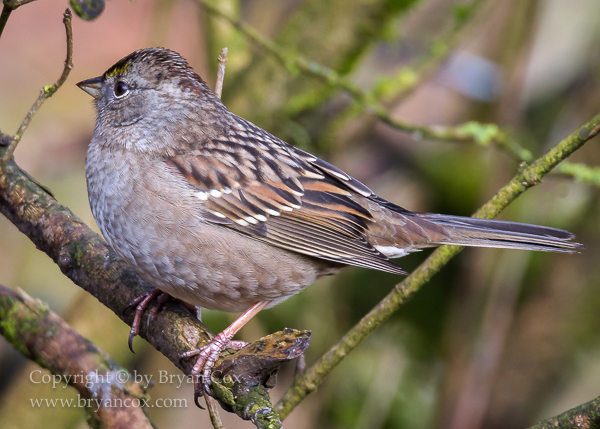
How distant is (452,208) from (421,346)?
102cm

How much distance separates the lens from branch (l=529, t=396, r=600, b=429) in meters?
1.85

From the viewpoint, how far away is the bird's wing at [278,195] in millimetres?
2805

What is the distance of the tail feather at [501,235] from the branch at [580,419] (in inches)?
42.2

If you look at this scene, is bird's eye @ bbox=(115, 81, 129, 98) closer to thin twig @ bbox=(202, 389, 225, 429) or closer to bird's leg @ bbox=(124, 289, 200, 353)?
bird's leg @ bbox=(124, 289, 200, 353)

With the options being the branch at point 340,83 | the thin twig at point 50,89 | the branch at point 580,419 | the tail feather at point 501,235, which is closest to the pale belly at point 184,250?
the thin twig at point 50,89

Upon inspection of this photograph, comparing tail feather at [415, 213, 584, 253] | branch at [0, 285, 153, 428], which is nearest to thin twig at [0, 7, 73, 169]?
branch at [0, 285, 153, 428]

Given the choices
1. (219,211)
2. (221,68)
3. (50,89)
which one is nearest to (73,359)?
(50,89)

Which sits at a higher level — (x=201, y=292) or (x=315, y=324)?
(x=315, y=324)

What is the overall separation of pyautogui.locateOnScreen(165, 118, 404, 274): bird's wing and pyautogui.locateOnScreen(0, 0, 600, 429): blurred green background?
40.5 inches

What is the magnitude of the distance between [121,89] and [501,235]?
1.94 m

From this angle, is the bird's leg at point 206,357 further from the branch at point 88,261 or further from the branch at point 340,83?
the branch at point 340,83

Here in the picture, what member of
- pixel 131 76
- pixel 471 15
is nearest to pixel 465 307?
pixel 471 15

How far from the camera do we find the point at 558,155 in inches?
96.8

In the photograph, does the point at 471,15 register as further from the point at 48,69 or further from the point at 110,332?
the point at 48,69
